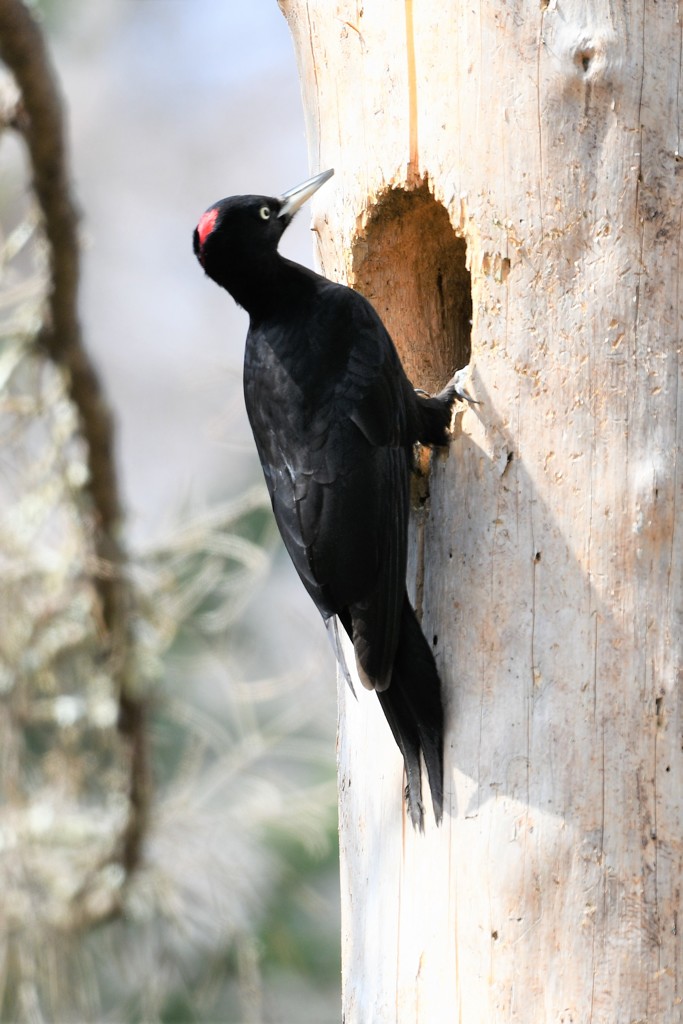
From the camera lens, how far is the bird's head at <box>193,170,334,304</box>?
2916 mm

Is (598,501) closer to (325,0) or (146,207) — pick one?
(325,0)

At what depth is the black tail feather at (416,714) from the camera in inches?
95.7

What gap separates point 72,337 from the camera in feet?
13.7

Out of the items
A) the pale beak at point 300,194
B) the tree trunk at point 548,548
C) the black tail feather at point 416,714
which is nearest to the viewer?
the tree trunk at point 548,548

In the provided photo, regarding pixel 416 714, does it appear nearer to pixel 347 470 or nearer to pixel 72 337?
pixel 347 470

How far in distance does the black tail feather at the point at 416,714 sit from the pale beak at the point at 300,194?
3.40 ft

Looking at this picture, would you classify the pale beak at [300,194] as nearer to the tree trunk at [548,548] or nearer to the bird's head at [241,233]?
the bird's head at [241,233]

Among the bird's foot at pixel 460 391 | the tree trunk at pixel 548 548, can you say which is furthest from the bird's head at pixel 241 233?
the bird's foot at pixel 460 391

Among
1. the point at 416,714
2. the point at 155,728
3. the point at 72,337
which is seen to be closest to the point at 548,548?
the point at 416,714

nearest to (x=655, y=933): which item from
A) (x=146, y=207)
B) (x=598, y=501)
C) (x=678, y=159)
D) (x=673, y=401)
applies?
(x=598, y=501)

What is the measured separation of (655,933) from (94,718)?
2.93m

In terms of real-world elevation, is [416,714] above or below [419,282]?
below

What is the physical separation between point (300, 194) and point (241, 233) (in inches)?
7.2

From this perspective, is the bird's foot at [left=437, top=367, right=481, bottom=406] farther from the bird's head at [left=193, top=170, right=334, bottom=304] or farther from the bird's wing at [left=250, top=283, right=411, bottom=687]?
the bird's head at [left=193, top=170, right=334, bottom=304]
